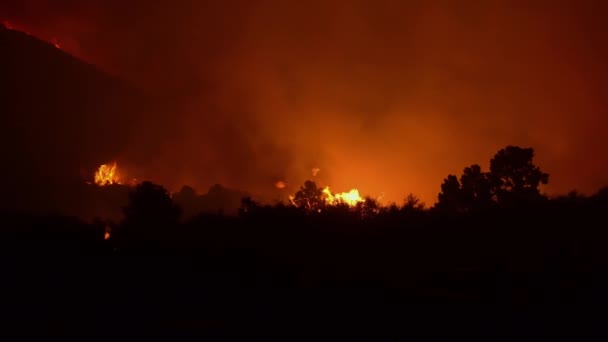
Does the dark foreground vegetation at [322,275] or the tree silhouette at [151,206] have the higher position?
the tree silhouette at [151,206]

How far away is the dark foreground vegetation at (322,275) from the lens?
9094 millimetres

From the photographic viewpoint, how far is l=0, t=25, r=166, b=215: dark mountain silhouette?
3922 inches

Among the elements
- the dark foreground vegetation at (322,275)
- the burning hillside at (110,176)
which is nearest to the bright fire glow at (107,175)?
the burning hillside at (110,176)

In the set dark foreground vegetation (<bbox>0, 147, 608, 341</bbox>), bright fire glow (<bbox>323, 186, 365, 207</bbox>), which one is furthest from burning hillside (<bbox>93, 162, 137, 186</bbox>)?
dark foreground vegetation (<bbox>0, 147, 608, 341</bbox>)

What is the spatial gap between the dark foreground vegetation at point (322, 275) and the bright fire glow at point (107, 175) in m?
89.0

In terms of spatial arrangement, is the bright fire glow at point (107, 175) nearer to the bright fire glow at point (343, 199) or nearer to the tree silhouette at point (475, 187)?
the bright fire glow at point (343, 199)

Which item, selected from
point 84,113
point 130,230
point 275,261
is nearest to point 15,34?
point 84,113

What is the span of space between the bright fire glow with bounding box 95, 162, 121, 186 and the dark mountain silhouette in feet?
7.46

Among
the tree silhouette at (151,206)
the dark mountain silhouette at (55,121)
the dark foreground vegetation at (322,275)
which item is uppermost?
the dark mountain silhouette at (55,121)

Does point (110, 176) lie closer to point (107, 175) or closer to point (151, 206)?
point (107, 175)

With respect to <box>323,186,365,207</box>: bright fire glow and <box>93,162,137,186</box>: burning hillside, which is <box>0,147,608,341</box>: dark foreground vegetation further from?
<box>93,162,137,186</box>: burning hillside

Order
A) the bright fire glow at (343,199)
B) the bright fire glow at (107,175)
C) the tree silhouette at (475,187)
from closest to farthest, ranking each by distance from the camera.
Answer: the bright fire glow at (343,199), the tree silhouette at (475,187), the bright fire glow at (107,175)

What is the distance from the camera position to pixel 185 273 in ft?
43.1

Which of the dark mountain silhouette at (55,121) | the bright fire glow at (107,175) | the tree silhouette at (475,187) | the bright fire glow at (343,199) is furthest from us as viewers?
the bright fire glow at (107,175)
